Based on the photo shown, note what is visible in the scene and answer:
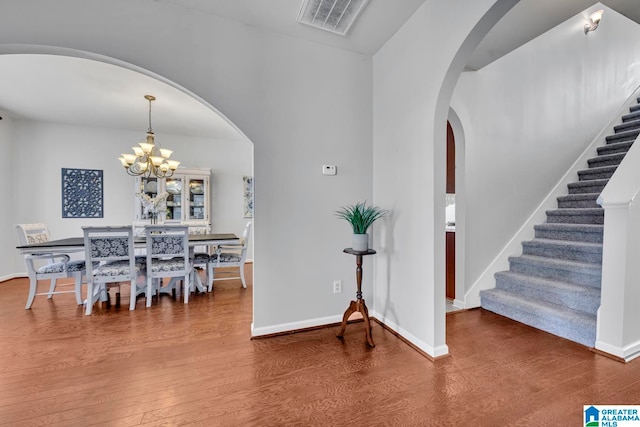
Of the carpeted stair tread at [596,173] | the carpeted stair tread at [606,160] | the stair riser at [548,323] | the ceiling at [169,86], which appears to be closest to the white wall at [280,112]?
the ceiling at [169,86]

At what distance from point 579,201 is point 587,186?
0.94 ft

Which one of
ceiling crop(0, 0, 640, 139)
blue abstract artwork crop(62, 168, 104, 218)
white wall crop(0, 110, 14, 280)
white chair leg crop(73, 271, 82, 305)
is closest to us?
ceiling crop(0, 0, 640, 139)

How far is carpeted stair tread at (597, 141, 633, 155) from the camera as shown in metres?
3.45

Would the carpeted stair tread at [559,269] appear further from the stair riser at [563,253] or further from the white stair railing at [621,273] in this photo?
the white stair railing at [621,273]

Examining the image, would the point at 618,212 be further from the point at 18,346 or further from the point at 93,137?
the point at 93,137

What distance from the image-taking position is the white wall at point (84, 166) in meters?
4.57

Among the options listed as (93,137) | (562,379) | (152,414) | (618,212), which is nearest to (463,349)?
(562,379)

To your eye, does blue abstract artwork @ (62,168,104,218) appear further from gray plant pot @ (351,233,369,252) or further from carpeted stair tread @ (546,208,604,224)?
carpeted stair tread @ (546,208,604,224)

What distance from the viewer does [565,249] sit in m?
2.88

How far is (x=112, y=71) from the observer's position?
3.01 metres

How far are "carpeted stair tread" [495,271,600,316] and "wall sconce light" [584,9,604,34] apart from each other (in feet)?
11.8

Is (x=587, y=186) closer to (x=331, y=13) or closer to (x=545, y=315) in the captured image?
(x=545, y=315)

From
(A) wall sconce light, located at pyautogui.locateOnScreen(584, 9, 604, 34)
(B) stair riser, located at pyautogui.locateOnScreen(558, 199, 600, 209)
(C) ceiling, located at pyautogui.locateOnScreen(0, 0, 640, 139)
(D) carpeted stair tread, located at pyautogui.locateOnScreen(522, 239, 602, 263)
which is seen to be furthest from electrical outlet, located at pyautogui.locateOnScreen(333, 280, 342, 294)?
(A) wall sconce light, located at pyautogui.locateOnScreen(584, 9, 604, 34)

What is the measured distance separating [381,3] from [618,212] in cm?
237
